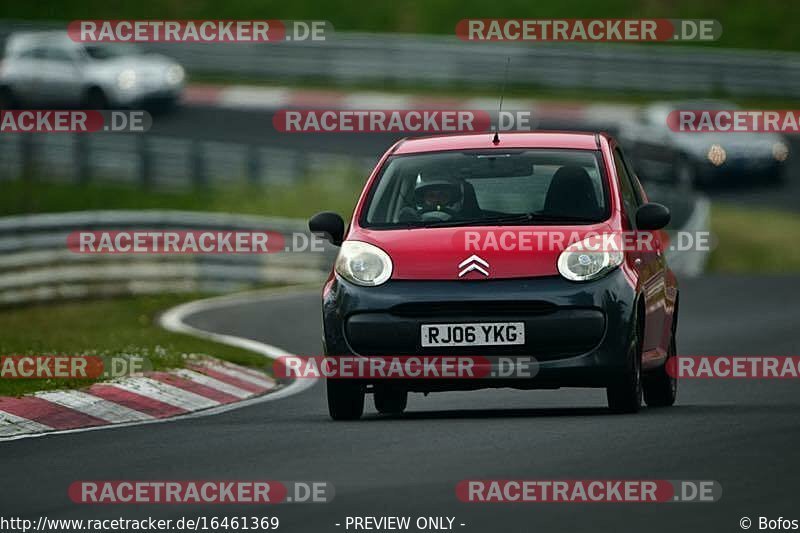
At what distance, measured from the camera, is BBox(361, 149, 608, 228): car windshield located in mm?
11930

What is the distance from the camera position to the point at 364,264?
11586 millimetres

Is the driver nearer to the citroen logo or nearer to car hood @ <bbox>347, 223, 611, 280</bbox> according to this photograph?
car hood @ <bbox>347, 223, 611, 280</bbox>

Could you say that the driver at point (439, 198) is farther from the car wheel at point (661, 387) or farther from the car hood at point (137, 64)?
the car hood at point (137, 64)

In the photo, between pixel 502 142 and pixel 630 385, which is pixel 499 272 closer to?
pixel 630 385

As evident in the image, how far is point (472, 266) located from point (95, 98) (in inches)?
1311

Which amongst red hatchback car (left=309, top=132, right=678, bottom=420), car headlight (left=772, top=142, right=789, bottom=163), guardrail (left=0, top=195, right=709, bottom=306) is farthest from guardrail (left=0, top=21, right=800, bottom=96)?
red hatchback car (left=309, top=132, right=678, bottom=420)

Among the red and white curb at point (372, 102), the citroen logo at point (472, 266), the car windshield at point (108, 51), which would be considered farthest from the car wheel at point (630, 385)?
the car windshield at point (108, 51)

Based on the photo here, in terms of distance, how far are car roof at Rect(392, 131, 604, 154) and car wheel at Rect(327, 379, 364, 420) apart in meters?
1.65

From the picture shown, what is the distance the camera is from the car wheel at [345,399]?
11.6 meters

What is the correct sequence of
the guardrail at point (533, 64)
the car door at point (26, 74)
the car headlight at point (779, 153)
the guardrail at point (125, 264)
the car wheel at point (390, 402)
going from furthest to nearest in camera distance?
the guardrail at point (533, 64) < the car door at point (26, 74) < the car headlight at point (779, 153) < the guardrail at point (125, 264) < the car wheel at point (390, 402)

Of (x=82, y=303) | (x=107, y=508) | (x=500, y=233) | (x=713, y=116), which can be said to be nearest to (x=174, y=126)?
(x=713, y=116)

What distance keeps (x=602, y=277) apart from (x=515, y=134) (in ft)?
5.91

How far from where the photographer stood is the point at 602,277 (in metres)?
11.4

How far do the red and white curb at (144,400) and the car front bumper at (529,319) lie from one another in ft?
5.81
